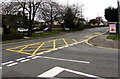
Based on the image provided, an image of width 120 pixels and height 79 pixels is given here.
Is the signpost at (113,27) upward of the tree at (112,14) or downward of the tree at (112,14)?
downward

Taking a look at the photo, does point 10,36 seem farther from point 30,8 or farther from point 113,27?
point 113,27

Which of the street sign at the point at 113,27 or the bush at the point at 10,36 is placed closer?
the bush at the point at 10,36

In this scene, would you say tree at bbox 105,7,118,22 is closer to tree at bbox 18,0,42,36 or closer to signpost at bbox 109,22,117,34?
signpost at bbox 109,22,117,34

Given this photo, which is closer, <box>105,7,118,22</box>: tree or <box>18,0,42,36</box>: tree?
<box>18,0,42,36</box>: tree

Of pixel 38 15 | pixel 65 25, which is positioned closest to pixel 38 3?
pixel 38 15

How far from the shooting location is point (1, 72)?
5160mm

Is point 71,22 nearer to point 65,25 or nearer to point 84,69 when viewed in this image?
point 65,25

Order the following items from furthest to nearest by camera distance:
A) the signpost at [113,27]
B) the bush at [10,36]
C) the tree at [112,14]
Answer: the tree at [112,14] → the signpost at [113,27] → the bush at [10,36]

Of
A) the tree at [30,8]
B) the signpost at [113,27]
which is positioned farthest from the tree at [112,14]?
the tree at [30,8]

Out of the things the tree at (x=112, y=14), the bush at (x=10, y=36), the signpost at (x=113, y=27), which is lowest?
the bush at (x=10, y=36)

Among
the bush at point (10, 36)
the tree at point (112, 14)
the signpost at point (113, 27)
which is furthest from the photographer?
the tree at point (112, 14)

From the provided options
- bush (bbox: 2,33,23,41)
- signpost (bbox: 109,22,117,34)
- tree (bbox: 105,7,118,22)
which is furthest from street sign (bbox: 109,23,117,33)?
bush (bbox: 2,33,23,41)

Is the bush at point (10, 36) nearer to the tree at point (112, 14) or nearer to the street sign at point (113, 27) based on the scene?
the street sign at point (113, 27)

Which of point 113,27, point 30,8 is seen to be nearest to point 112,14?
point 113,27
